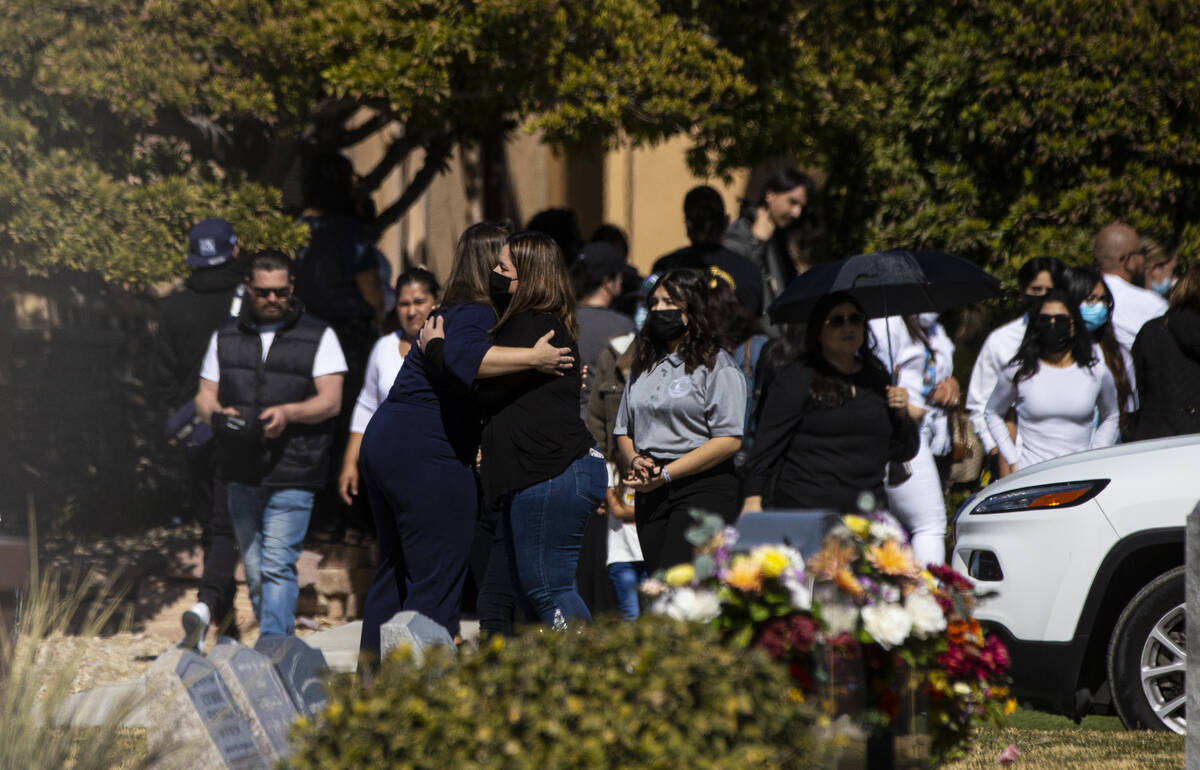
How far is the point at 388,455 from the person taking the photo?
5.25m

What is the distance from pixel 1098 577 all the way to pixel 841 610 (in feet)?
8.88

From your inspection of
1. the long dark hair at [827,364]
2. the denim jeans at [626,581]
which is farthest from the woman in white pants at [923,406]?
the denim jeans at [626,581]

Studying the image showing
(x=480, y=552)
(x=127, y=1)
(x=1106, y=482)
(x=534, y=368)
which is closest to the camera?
(x=534, y=368)

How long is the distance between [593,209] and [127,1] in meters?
9.52

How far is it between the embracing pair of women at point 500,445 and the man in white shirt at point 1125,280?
3783mm

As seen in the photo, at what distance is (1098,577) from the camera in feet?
19.2

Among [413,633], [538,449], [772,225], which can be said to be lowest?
[413,633]

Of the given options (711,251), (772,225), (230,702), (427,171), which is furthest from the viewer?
(427,171)

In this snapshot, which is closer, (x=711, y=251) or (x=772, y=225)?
(x=711, y=251)

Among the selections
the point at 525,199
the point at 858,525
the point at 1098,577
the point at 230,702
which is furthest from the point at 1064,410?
the point at 525,199

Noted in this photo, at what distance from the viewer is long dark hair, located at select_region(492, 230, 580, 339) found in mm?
5352

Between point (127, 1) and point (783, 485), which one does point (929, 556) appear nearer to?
point (783, 485)

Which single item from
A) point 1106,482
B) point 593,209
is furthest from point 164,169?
point 593,209

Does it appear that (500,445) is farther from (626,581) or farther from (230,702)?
(626,581)
